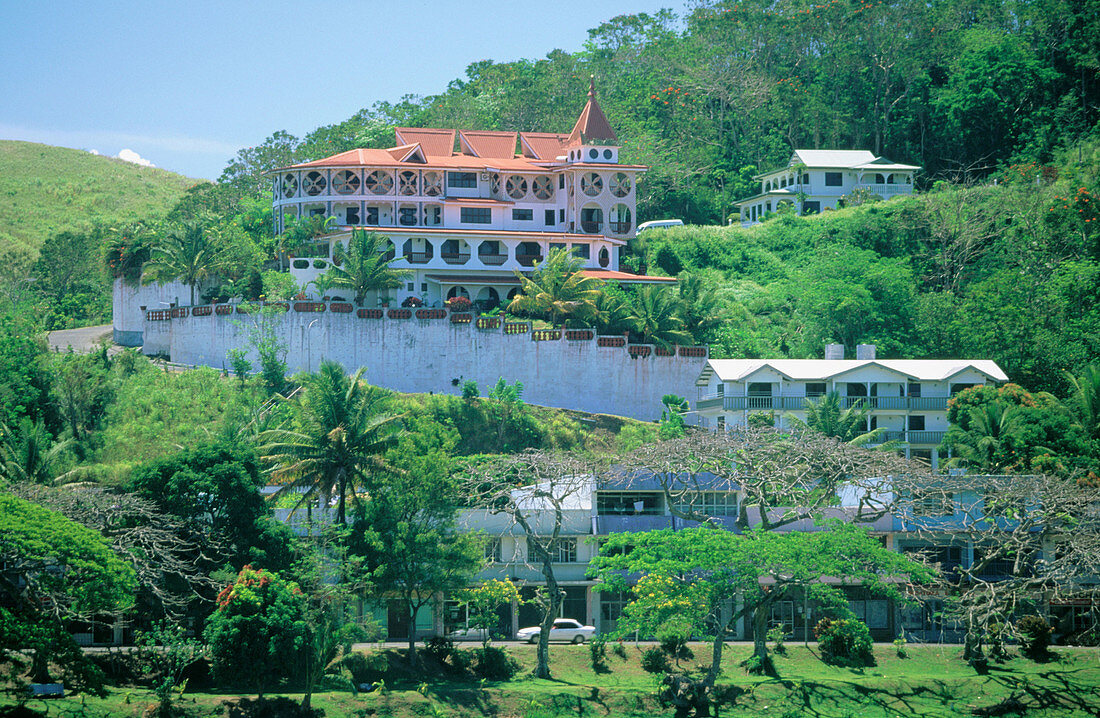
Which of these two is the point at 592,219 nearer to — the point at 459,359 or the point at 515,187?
the point at 515,187

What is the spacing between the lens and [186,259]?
209 ft

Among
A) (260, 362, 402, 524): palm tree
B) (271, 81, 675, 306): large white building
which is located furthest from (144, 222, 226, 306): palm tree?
(260, 362, 402, 524): palm tree

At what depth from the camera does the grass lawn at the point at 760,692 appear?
1470 inches

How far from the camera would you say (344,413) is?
43.4m

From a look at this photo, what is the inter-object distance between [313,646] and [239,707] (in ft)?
8.37

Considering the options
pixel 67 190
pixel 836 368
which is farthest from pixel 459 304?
pixel 67 190

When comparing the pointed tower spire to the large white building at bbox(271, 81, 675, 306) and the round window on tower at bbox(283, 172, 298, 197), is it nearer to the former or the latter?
the large white building at bbox(271, 81, 675, 306)

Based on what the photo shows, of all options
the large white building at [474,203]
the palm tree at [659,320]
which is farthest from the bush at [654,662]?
the large white building at [474,203]

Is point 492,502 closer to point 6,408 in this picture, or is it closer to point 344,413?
point 344,413

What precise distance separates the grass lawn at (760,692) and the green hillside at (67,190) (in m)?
66.9

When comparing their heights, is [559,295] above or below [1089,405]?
above

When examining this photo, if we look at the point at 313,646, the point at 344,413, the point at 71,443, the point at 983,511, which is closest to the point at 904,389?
the point at 983,511

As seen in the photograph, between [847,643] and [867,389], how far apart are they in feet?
60.2

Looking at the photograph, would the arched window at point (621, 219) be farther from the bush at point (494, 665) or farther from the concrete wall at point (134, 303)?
the bush at point (494, 665)
